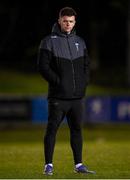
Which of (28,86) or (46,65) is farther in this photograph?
(28,86)

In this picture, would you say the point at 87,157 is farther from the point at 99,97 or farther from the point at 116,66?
the point at 116,66

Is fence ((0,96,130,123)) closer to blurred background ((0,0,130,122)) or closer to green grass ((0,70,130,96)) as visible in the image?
green grass ((0,70,130,96))

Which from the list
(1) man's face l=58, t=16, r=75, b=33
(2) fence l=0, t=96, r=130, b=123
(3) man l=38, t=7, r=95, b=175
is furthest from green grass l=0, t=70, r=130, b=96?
(1) man's face l=58, t=16, r=75, b=33

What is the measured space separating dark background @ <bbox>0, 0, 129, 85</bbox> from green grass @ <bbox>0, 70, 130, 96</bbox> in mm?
1460

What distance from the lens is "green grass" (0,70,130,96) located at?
39875mm

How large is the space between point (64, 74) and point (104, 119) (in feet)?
72.1

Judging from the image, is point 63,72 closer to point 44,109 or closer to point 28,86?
point 44,109

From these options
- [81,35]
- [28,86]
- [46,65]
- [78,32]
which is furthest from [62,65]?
[81,35]

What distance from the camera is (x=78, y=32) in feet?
152

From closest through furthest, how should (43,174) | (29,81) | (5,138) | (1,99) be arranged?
(43,174) < (5,138) < (1,99) < (29,81)

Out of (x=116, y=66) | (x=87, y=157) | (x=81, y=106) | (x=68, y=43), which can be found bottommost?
(x=116, y=66)

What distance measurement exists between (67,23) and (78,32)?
1370 inches

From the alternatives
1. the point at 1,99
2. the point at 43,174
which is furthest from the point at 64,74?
the point at 1,99

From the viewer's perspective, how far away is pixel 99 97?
3319cm
